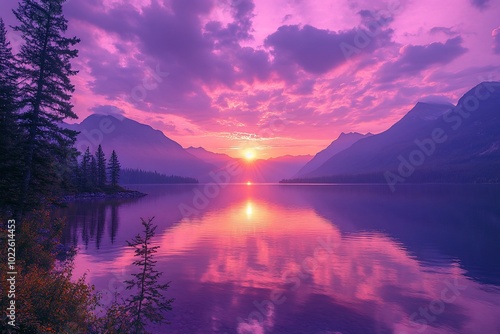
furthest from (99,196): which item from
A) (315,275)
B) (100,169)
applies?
(315,275)

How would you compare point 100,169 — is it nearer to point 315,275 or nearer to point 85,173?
point 85,173

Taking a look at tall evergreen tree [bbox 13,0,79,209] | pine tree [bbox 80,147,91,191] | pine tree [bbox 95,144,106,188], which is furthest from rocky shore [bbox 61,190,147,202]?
tall evergreen tree [bbox 13,0,79,209]

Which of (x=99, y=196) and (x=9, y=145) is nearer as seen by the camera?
(x=9, y=145)

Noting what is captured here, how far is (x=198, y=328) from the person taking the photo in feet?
59.7

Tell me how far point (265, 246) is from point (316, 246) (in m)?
6.77

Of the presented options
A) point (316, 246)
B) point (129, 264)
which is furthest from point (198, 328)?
point (316, 246)

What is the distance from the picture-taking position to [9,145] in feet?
83.1

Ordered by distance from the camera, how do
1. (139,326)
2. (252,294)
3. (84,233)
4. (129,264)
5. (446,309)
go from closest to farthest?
(139,326) < (446,309) < (252,294) < (129,264) < (84,233)

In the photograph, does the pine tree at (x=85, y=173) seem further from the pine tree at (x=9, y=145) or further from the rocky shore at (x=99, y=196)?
the pine tree at (x=9, y=145)

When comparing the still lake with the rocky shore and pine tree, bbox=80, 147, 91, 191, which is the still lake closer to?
the rocky shore

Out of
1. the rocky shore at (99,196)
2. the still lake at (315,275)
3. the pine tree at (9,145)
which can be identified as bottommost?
the still lake at (315,275)

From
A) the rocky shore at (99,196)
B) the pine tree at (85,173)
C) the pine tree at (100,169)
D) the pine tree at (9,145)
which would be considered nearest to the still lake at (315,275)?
the pine tree at (9,145)

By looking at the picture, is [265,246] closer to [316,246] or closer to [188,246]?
[316,246]

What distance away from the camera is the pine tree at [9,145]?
24.1 metres
